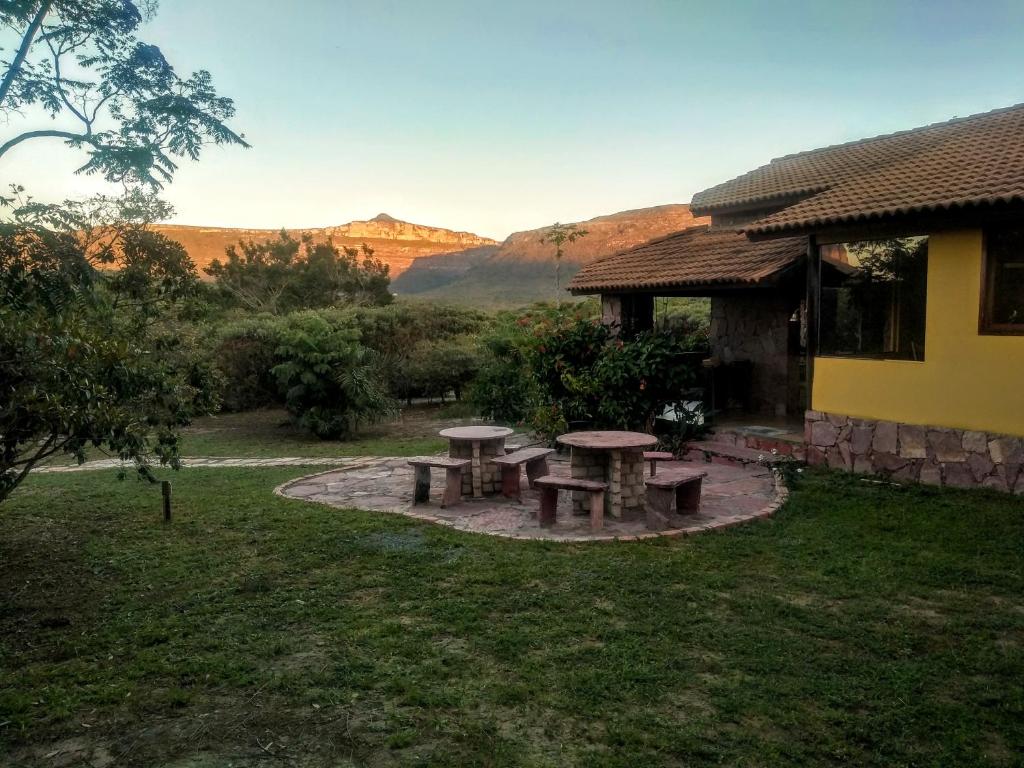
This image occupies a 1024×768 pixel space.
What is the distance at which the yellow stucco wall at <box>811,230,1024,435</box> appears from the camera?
729 cm

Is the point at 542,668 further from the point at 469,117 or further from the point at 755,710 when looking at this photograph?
the point at 469,117

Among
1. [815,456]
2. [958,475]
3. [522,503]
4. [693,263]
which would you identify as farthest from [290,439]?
[958,475]

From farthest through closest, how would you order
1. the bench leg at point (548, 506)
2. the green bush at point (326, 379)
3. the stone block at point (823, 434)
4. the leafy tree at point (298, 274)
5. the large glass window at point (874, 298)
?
1. the leafy tree at point (298, 274)
2. the green bush at point (326, 379)
3. the stone block at point (823, 434)
4. the large glass window at point (874, 298)
5. the bench leg at point (548, 506)

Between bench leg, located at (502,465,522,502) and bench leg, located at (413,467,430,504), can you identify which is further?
bench leg, located at (502,465,522,502)

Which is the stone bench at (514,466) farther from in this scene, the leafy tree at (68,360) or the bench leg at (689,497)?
the leafy tree at (68,360)

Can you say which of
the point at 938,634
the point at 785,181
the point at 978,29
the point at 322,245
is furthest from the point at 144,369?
the point at 322,245

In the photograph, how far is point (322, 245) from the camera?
118ft

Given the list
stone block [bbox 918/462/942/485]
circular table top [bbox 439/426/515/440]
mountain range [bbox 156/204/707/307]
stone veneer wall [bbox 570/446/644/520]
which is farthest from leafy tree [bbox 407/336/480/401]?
mountain range [bbox 156/204/707/307]

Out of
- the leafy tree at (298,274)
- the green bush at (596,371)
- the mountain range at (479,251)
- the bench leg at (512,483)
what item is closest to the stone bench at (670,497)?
the bench leg at (512,483)

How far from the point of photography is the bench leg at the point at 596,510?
Answer: 21.1 feet

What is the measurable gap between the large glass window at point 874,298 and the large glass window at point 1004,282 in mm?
650

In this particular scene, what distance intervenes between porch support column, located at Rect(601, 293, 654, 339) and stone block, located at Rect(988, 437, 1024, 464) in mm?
6566

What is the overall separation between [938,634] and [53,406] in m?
5.42

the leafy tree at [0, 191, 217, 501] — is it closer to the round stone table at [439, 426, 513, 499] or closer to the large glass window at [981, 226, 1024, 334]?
the round stone table at [439, 426, 513, 499]
